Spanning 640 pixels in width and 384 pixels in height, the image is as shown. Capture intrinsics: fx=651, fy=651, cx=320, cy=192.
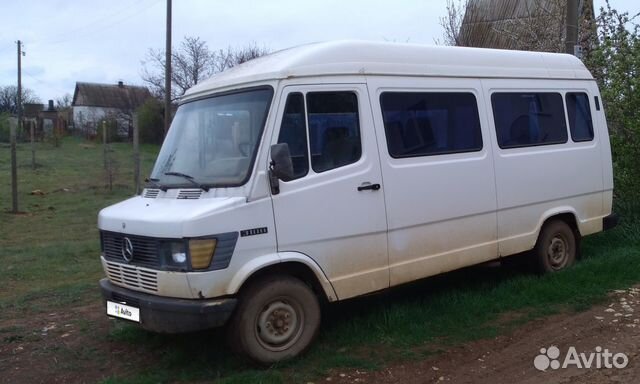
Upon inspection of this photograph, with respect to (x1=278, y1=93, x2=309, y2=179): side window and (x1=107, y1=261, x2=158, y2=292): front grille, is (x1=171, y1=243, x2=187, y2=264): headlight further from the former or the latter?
(x1=278, y1=93, x2=309, y2=179): side window

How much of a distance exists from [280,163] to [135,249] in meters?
1.36

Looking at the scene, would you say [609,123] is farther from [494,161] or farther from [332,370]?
[332,370]

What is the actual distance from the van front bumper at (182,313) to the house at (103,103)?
129 ft

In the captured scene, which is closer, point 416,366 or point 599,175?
point 416,366

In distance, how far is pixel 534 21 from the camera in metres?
14.5

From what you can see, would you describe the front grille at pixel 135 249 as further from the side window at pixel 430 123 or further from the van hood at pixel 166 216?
the side window at pixel 430 123

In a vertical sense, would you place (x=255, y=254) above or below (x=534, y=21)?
below

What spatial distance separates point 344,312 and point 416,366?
58.9 inches

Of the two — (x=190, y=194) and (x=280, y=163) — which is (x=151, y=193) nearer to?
(x=190, y=194)

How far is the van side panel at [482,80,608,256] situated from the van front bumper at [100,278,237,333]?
11.0ft

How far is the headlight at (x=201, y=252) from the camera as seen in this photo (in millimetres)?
4730

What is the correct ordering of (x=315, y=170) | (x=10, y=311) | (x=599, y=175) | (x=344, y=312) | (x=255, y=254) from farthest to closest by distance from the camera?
(x=599, y=175) < (x=10, y=311) < (x=344, y=312) < (x=315, y=170) < (x=255, y=254)

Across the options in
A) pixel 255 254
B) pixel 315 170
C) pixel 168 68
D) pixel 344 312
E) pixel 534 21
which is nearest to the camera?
pixel 255 254

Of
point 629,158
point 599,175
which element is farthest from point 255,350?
point 629,158
